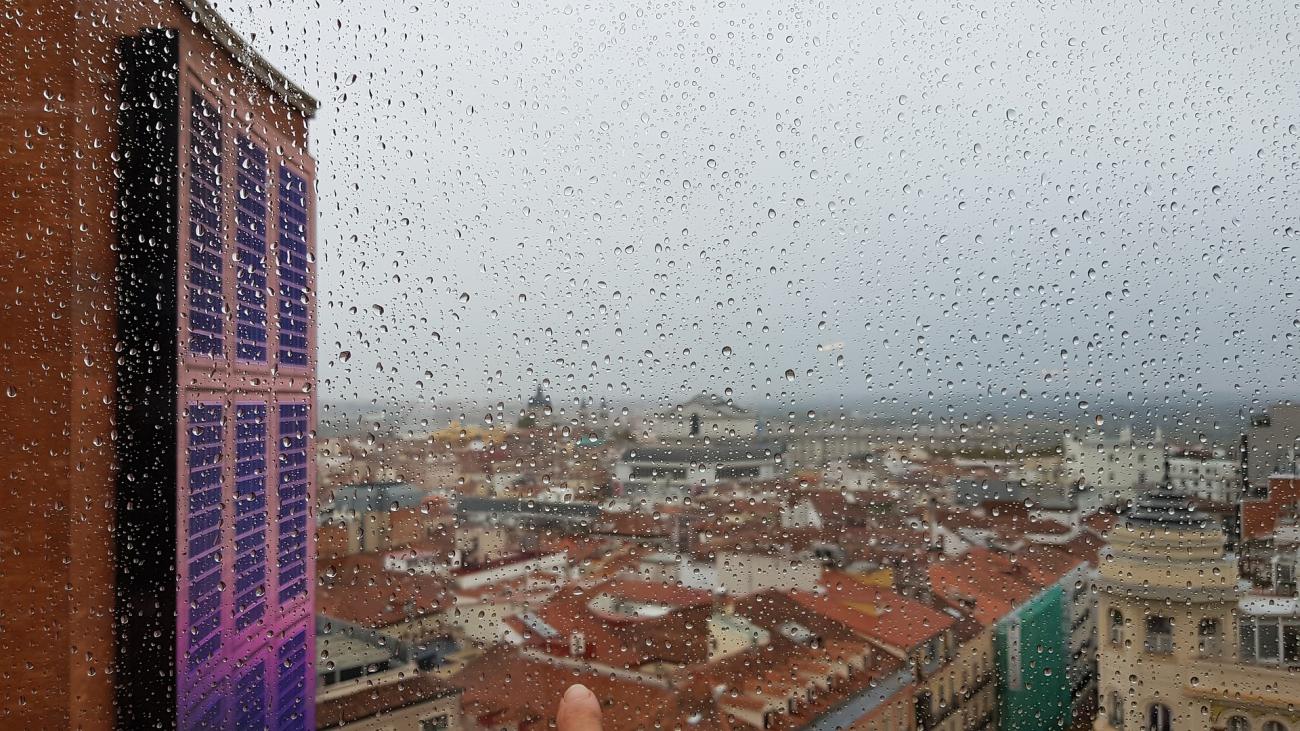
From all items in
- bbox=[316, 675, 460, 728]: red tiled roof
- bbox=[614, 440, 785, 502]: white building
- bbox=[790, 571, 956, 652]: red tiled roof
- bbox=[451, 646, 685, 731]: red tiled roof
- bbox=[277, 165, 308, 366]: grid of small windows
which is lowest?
bbox=[316, 675, 460, 728]: red tiled roof

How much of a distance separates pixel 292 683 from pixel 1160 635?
4.91ft

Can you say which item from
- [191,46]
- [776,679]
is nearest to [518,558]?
[776,679]

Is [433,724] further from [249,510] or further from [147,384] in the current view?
[147,384]

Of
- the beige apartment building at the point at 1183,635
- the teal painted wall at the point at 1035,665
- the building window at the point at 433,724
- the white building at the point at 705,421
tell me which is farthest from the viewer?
the building window at the point at 433,724

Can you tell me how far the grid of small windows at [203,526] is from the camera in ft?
4.75

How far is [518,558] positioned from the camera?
133 cm

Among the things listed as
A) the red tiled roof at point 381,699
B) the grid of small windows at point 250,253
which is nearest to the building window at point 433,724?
the red tiled roof at point 381,699

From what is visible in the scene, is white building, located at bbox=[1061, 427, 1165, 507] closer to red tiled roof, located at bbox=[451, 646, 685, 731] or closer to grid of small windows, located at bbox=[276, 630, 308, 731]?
red tiled roof, located at bbox=[451, 646, 685, 731]

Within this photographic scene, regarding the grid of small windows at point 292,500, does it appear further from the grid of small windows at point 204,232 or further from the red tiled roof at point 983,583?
the red tiled roof at point 983,583

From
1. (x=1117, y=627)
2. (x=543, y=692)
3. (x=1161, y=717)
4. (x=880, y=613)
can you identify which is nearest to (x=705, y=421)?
(x=880, y=613)

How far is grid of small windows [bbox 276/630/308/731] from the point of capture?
1.38 m

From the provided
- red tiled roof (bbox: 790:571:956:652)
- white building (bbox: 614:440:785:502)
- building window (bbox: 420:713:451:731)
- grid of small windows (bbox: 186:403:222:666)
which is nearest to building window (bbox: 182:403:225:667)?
grid of small windows (bbox: 186:403:222:666)

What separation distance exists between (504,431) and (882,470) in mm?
655

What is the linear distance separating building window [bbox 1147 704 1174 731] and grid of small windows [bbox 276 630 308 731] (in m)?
1.41
